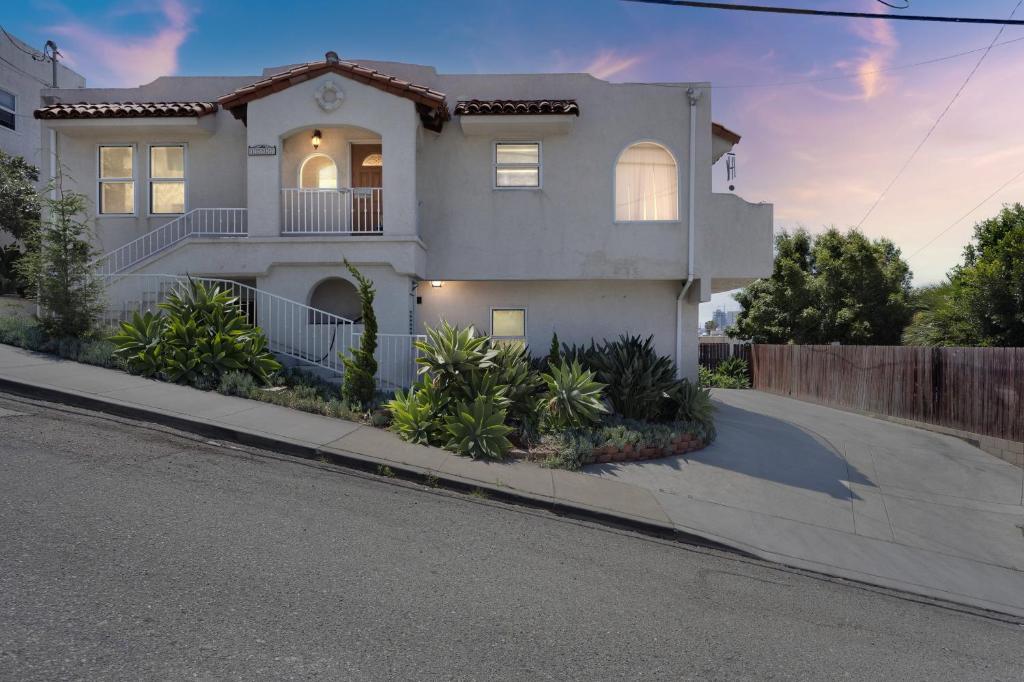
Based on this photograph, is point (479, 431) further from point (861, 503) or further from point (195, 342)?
point (861, 503)

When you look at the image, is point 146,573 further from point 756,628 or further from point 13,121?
point 13,121

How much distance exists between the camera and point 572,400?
8211 mm

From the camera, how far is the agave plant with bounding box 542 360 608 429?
817cm

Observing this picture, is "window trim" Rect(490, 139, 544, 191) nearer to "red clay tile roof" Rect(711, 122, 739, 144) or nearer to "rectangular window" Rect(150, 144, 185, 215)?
"red clay tile roof" Rect(711, 122, 739, 144)

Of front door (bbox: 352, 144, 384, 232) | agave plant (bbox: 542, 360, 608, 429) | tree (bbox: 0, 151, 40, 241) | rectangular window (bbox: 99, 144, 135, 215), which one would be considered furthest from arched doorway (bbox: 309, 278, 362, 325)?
tree (bbox: 0, 151, 40, 241)

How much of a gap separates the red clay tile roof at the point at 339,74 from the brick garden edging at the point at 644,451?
7030 millimetres

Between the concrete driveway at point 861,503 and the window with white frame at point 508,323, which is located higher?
the window with white frame at point 508,323

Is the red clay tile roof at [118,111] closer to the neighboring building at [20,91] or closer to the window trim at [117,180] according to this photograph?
the window trim at [117,180]

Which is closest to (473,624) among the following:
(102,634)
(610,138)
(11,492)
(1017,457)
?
(102,634)

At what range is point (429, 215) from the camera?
11305 mm

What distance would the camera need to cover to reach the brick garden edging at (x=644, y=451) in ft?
25.6

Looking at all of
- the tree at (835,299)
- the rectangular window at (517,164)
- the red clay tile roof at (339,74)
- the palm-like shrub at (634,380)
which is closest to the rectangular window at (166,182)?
the red clay tile roof at (339,74)

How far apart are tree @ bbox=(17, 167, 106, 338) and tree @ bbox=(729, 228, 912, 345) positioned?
22222mm

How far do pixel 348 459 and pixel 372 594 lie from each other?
2858 millimetres
